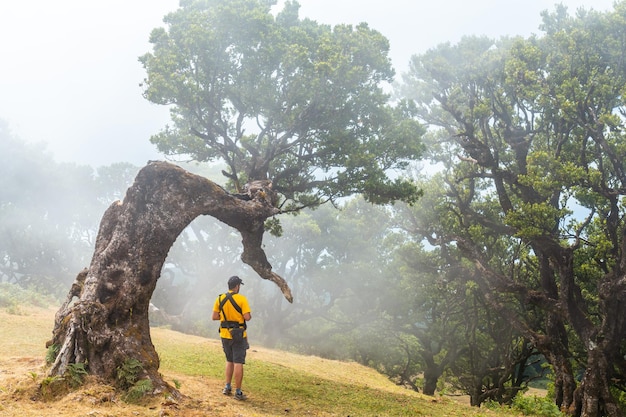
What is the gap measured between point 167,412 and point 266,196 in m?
6.64

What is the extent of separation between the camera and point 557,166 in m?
14.1

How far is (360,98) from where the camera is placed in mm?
15031

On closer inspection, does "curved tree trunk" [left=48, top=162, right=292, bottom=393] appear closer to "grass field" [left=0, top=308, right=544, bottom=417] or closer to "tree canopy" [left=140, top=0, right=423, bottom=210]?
"grass field" [left=0, top=308, right=544, bottom=417]

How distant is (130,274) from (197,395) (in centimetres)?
284

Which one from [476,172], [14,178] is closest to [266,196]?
[476,172]

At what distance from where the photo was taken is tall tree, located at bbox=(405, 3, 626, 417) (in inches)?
566

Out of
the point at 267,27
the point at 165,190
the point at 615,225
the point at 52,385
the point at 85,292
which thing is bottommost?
the point at 52,385

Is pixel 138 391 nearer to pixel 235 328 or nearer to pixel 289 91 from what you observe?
pixel 235 328

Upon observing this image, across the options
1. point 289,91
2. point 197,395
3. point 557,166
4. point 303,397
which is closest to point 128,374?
point 197,395

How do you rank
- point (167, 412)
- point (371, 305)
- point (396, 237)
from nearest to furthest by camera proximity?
point (167, 412), point (396, 237), point (371, 305)

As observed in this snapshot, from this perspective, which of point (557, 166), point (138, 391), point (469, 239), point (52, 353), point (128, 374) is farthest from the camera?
point (469, 239)

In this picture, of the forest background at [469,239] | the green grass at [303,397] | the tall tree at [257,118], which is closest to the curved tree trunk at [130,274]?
the tall tree at [257,118]

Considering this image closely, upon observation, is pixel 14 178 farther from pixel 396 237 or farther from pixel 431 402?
pixel 431 402

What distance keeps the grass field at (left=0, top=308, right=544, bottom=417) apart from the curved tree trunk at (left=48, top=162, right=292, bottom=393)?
1.97 feet
